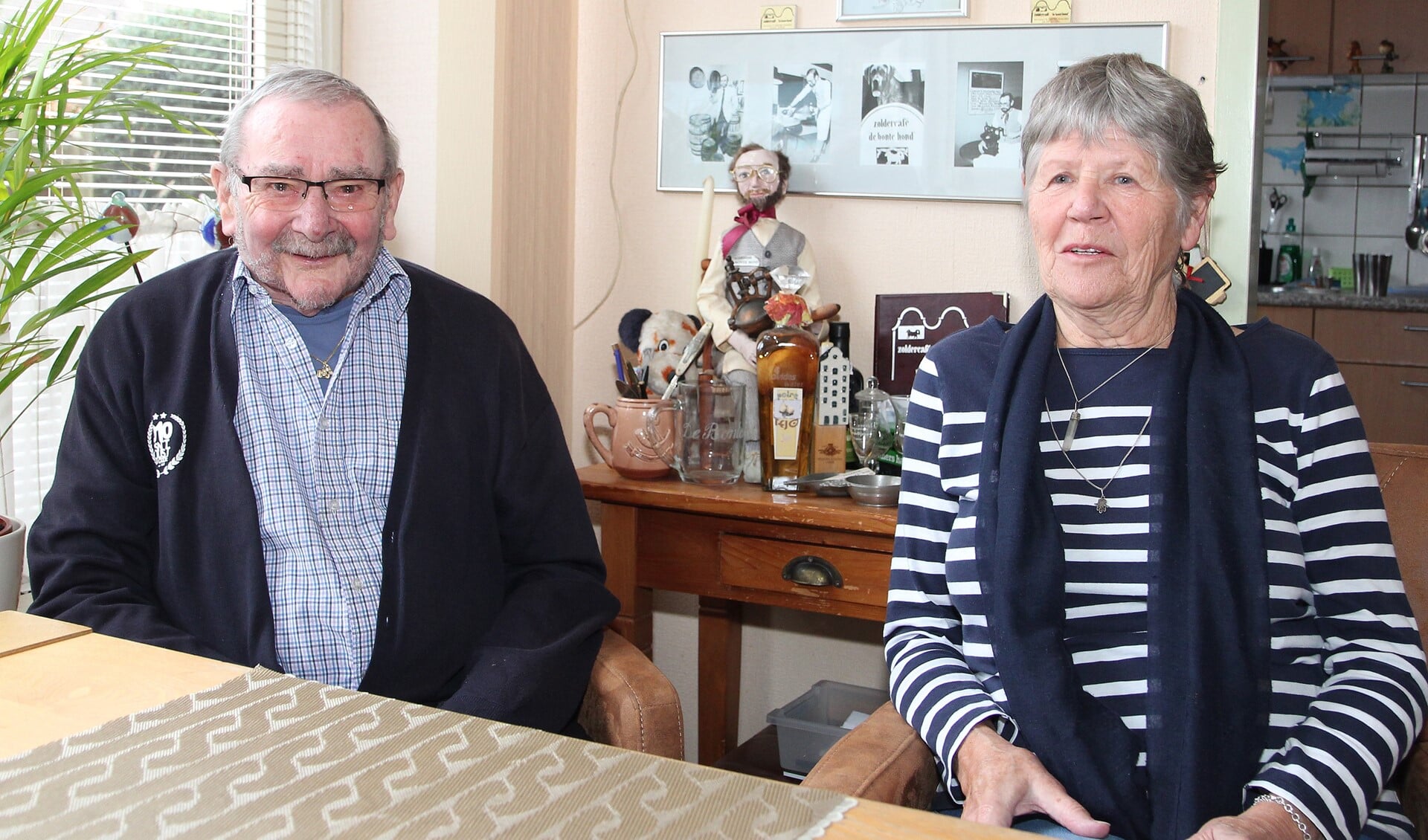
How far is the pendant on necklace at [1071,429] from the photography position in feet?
4.28

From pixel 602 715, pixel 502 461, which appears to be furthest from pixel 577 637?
pixel 502 461

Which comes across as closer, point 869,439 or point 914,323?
point 869,439

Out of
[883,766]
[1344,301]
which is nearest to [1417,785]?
[883,766]

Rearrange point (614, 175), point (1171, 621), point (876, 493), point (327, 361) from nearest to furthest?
1. point (1171, 621)
2. point (327, 361)
3. point (876, 493)
4. point (614, 175)

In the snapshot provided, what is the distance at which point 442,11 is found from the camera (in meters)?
2.25

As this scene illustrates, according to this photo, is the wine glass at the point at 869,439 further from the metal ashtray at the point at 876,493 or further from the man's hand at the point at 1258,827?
the man's hand at the point at 1258,827

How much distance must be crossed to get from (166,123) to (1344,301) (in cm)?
367

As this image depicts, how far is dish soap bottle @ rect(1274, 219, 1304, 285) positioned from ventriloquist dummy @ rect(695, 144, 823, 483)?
122 inches

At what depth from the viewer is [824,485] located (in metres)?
2.05

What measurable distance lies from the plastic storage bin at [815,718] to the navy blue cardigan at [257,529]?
32.5 inches

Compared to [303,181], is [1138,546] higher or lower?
lower

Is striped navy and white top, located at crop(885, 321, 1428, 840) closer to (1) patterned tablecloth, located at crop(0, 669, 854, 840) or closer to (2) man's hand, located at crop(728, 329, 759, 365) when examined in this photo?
(1) patterned tablecloth, located at crop(0, 669, 854, 840)

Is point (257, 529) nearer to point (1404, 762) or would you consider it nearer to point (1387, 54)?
point (1404, 762)

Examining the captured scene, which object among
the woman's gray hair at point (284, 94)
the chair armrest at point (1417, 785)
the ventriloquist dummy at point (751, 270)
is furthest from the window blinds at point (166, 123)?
the chair armrest at point (1417, 785)
